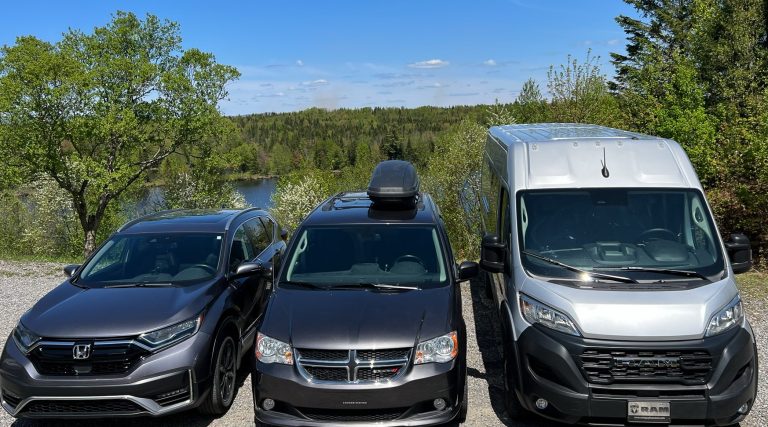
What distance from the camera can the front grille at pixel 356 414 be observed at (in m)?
4.02

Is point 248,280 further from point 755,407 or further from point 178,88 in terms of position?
point 178,88

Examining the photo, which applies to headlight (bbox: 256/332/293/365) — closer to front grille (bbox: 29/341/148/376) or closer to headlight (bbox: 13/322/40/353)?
front grille (bbox: 29/341/148/376)

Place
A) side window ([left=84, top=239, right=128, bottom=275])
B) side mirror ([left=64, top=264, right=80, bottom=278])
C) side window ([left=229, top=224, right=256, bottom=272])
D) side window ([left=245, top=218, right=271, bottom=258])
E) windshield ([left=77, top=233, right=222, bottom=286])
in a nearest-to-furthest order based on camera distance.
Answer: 1. windshield ([left=77, top=233, right=222, bottom=286])
2. side window ([left=84, top=239, right=128, bottom=275])
3. side mirror ([left=64, top=264, right=80, bottom=278])
4. side window ([left=229, top=224, right=256, bottom=272])
5. side window ([left=245, top=218, right=271, bottom=258])

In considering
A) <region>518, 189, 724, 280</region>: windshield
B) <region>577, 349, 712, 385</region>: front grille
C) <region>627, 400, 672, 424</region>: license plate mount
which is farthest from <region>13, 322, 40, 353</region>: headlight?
<region>627, 400, 672, 424</region>: license plate mount

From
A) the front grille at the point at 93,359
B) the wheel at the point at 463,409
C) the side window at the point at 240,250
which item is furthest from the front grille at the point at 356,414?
the side window at the point at 240,250

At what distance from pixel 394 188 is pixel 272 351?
2.37 metres

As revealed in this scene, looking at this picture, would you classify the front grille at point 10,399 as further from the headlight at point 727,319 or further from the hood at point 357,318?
the headlight at point 727,319

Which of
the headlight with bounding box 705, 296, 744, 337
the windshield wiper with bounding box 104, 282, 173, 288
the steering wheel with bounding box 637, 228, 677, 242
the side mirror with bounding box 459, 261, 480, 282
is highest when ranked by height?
the steering wheel with bounding box 637, 228, 677, 242

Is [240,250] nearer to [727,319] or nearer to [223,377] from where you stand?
[223,377]

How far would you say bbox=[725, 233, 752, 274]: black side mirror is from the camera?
469 cm

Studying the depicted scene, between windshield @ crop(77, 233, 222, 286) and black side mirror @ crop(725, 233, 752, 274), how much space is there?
4.88m

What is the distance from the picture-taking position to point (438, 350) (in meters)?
4.18

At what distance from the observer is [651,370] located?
4031mm

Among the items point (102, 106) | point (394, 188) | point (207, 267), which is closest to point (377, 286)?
point (394, 188)
